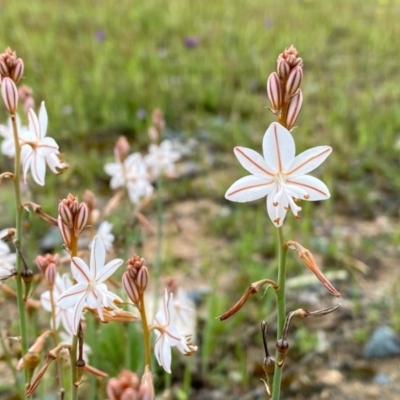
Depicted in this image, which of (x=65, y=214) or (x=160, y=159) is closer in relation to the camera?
(x=65, y=214)

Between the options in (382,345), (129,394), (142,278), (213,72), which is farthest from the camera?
(213,72)

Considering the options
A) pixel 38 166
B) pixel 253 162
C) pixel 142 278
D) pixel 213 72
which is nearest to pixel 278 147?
pixel 253 162

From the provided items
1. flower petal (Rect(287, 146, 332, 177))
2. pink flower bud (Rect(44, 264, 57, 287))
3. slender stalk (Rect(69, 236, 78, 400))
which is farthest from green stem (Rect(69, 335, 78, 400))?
flower petal (Rect(287, 146, 332, 177))

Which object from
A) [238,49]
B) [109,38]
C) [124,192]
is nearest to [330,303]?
[124,192]

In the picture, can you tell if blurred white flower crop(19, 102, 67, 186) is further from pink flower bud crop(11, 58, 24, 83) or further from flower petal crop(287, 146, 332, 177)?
flower petal crop(287, 146, 332, 177)

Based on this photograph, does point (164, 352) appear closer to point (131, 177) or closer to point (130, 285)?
point (130, 285)

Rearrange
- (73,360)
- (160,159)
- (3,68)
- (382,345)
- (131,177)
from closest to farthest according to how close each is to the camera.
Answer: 1. (73,360)
2. (3,68)
3. (131,177)
4. (160,159)
5. (382,345)
